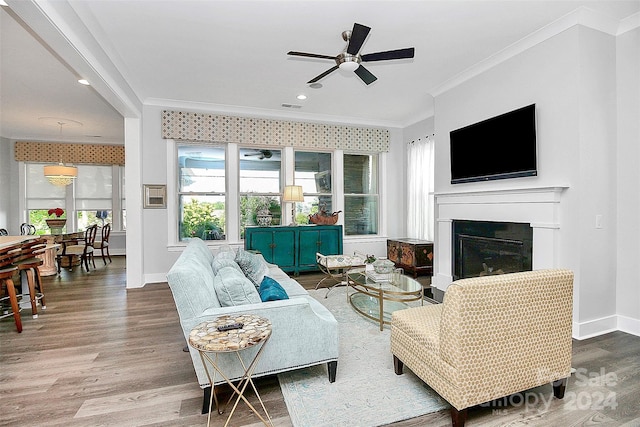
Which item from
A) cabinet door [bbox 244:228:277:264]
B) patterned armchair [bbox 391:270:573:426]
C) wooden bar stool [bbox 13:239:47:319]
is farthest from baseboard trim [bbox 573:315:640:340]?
wooden bar stool [bbox 13:239:47:319]

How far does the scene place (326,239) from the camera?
5.47 meters

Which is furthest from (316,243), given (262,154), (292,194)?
(262,154)

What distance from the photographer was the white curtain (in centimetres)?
546

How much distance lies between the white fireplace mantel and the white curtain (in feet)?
3.29

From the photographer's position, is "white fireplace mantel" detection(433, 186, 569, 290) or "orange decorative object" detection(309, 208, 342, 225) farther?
"orange decorative object" detection(309, 208, 342, 225)

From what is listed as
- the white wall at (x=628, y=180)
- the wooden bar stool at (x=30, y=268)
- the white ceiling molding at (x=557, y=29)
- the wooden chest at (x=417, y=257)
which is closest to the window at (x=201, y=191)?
the wooden bar stool at (x=30, y=268)

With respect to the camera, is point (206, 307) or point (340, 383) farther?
point (340, 383)

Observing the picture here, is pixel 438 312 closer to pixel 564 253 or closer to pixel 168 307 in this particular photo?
pixel 564 253

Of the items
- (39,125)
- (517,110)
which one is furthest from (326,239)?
(39,125)

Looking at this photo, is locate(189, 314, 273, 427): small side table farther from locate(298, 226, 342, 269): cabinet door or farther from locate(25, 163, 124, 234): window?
locate(25, 163, 124, 234): window

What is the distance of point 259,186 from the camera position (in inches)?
224

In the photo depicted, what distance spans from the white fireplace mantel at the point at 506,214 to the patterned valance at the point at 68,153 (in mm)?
7722

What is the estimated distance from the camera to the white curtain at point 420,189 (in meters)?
5.46

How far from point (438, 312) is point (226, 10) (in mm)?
2991
